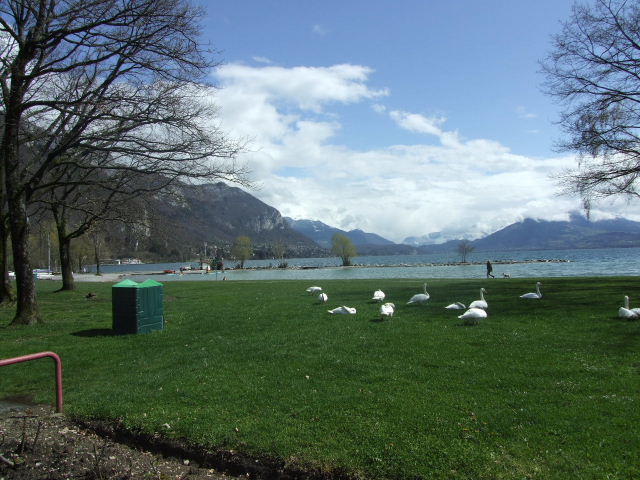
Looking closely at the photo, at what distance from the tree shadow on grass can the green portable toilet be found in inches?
10.9

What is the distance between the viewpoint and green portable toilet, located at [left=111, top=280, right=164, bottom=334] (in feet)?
46.8

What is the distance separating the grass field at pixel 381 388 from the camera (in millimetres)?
5551

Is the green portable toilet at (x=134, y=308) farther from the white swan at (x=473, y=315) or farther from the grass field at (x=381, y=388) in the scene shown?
the white swan at (x=473, y=315)

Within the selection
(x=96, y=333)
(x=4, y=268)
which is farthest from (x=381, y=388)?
(x=4, y=268)

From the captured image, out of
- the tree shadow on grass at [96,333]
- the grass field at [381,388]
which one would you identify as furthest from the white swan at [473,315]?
the tree shadow on grass at [96,333]

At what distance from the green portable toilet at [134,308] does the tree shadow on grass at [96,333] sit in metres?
→ 0.28

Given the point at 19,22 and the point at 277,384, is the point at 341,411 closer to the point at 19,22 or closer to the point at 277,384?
the point at 277,384

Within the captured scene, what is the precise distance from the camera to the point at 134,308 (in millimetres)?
14266

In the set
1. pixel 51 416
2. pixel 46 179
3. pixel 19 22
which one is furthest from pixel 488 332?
pixel 46 179

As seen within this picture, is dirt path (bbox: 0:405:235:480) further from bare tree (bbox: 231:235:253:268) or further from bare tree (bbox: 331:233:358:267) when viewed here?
bare tree (bbox: 231:235:253:268)

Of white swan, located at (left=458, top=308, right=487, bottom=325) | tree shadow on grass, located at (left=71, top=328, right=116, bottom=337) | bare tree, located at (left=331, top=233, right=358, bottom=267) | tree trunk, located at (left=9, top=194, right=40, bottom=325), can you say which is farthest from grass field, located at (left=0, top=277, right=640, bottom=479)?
bare tree, located at (left=331, top=233, right=358, bottom=267)

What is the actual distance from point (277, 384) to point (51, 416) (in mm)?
3657

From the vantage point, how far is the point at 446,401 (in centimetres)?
717

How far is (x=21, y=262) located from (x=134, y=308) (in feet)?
15.7
